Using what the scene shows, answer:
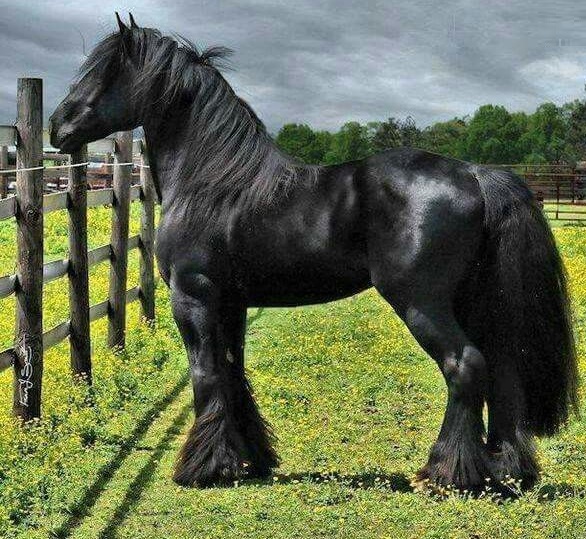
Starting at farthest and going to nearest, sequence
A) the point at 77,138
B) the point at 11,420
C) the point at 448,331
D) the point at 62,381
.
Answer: the point at 62,381, the point at 11,420, the point at 77,138, the point at 448,331

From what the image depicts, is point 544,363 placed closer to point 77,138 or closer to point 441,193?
point 441,193

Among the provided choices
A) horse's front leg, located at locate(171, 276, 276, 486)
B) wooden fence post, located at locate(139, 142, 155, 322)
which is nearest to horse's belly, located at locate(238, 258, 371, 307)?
horse's front leg, located at locate(171, 276, 276, 486)

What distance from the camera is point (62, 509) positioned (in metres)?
5.65

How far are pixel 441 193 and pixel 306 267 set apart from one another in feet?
2.90

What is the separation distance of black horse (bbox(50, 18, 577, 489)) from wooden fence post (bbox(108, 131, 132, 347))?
12.0ft

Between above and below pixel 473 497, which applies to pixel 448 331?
above

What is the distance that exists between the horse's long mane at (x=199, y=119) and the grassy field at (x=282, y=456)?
176 centimetres

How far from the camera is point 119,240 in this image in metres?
10.3

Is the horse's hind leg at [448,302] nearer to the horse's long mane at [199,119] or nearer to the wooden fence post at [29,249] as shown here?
the horse's long mane at [199,119]

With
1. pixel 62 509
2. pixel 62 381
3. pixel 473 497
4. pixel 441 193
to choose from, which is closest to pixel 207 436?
pixel 62 509

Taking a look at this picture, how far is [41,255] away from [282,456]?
217 centimetres

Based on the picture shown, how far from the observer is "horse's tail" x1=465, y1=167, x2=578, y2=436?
5.60 m

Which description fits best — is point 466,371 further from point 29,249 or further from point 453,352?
point 29,249

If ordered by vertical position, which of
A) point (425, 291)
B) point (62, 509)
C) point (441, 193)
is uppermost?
point (441, 193)
